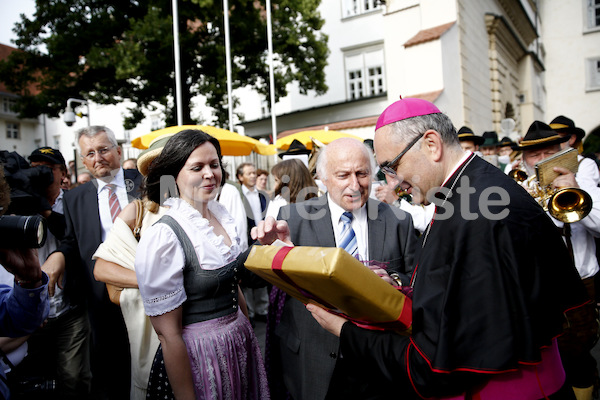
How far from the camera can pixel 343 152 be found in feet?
8.95

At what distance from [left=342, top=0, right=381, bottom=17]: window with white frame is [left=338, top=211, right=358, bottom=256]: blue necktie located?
81.6 ft

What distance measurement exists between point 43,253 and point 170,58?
14.4 meters

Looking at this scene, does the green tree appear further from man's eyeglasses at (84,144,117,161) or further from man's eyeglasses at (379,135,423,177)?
man's eyeglasses at (379,135,423,177)

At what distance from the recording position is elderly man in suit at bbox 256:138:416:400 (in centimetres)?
244

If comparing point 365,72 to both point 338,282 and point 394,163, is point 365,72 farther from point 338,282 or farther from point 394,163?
point 338,282

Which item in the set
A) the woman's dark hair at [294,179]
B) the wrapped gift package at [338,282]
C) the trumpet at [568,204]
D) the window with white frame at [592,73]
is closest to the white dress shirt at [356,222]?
the wrapped gift package at [338,282]

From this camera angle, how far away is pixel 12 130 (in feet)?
138

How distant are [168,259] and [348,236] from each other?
122cm

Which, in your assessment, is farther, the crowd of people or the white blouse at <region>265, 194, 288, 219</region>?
the white blouse at <region>265, 194, 288, 219</region>

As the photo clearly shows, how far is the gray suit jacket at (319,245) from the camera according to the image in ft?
7.77

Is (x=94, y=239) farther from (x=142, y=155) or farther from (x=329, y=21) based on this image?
(x=329, y=21)

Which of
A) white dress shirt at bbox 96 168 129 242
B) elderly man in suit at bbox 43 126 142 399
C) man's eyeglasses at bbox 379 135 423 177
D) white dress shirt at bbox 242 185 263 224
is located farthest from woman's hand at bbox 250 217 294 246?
white dress shirt at bbox 242 185 263 224

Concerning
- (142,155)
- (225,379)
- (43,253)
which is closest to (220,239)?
(225,379)

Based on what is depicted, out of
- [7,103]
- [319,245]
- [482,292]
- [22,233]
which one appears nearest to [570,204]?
[319,245]
